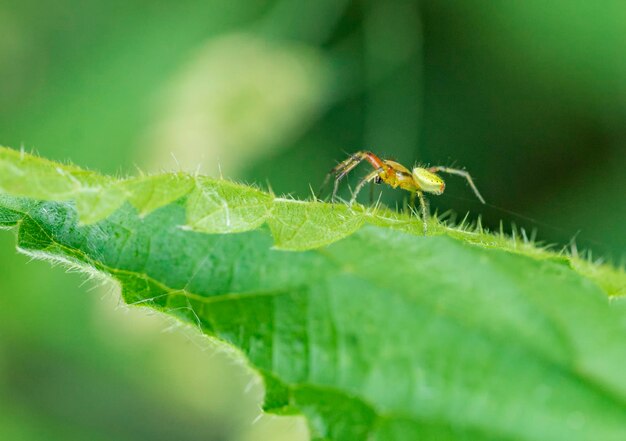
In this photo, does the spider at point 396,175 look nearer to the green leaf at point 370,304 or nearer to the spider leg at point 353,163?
the spider leg at point 353,163

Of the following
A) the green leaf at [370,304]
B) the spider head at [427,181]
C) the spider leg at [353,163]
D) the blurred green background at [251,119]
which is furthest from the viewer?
the blurred green background at [251,119]

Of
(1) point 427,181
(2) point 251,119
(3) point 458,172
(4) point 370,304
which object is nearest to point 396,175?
(1) point 427,181

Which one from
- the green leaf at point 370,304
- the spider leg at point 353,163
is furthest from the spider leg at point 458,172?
the green leaf at point 370,304

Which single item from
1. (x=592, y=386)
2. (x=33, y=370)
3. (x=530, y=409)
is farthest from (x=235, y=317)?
(x=33, y=370)

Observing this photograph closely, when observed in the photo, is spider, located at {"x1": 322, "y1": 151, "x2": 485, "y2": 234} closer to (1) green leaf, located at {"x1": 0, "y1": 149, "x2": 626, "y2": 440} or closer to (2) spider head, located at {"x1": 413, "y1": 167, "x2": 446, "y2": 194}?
(2) spider head, located at {"x1": 413, "y1": 167, "x2": 446, "y2": 194}

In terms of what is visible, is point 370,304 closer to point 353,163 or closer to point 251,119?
point 353,163

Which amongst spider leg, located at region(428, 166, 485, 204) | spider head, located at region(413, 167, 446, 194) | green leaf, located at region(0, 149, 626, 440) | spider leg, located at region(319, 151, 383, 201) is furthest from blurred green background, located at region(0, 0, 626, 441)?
green leaf, located at region(0, 149, 626, 440)
